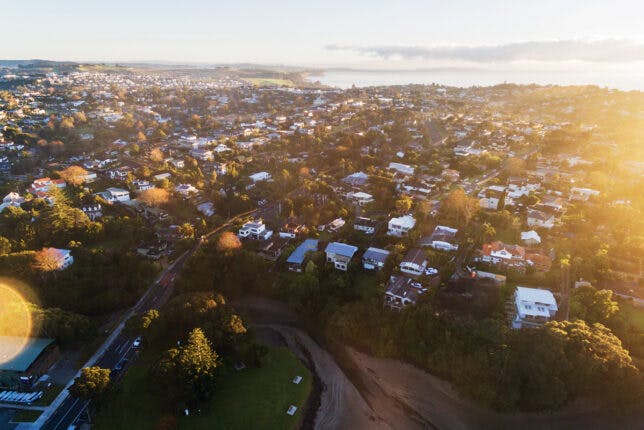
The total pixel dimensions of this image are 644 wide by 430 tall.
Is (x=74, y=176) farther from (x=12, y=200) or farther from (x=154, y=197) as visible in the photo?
(x=154, y=197)

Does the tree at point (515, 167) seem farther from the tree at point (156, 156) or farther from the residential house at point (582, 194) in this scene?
the tree at point (156, 156)

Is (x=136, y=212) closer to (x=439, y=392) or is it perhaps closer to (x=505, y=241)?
(x=439, y=392)

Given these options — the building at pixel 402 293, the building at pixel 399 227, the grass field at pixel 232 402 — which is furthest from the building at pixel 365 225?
the grass field at pixel 232 402

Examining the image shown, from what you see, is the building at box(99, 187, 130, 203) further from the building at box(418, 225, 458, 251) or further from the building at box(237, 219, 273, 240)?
the building at box(418, 225, 458, 251)

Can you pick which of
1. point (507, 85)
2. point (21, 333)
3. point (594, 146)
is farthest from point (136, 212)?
point (507, 85)

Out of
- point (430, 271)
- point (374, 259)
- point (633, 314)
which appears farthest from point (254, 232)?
point (633, 314)

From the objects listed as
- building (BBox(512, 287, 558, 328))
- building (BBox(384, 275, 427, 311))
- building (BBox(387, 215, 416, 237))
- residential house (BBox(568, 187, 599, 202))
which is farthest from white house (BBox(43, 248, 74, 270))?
residential house (BBox(568, 187, 599, 202))

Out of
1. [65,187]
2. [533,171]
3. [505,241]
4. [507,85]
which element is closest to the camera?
[505,241]
